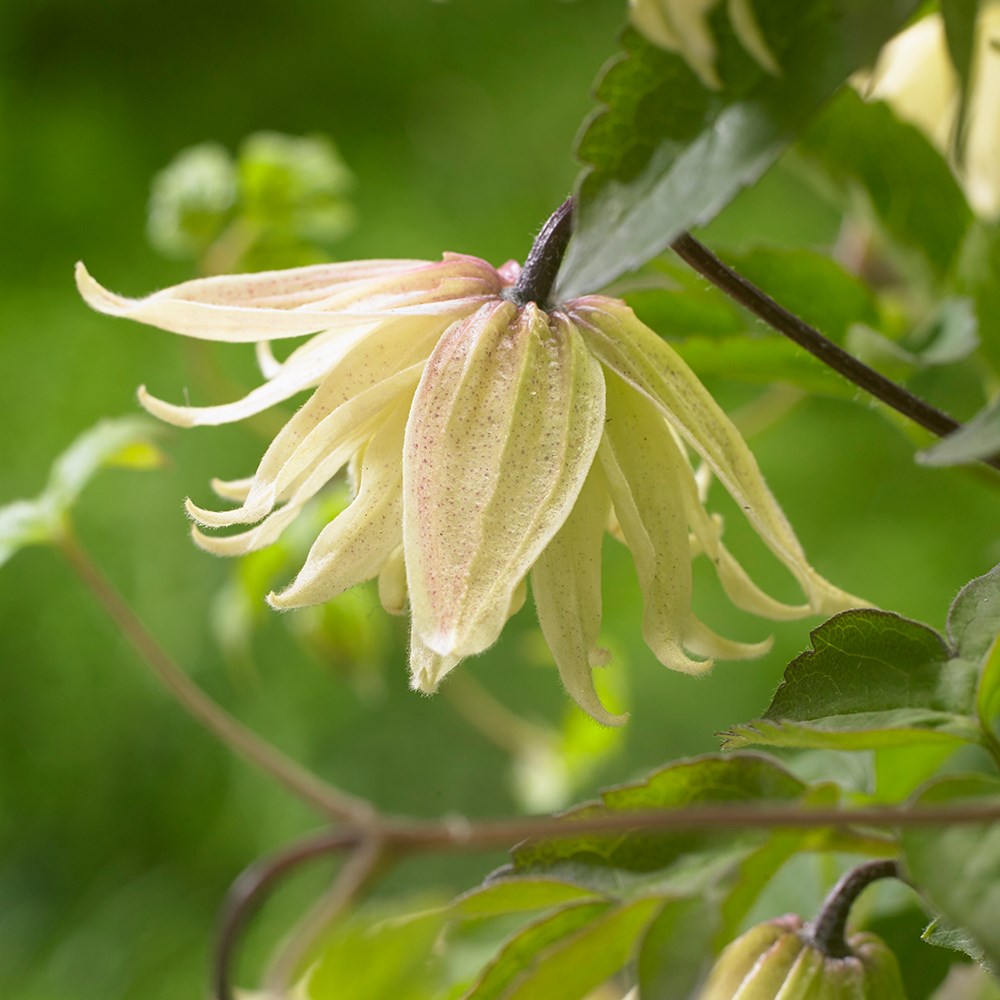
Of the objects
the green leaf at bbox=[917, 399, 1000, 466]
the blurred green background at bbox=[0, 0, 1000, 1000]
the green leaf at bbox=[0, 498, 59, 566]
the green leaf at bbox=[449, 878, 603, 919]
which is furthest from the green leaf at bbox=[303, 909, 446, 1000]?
the blurred green background at bbox=[0, 0, 1000, 1000]

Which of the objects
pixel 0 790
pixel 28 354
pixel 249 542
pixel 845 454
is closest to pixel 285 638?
pixel 0 790

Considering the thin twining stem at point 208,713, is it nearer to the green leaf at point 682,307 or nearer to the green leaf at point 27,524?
the green leaf at point 27,524

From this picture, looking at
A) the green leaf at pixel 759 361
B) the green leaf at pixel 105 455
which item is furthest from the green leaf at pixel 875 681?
the green leaf at pixel 105 455

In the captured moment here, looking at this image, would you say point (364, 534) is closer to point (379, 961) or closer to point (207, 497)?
point (379, 961)

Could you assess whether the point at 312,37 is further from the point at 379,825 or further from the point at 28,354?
the point at 379,825

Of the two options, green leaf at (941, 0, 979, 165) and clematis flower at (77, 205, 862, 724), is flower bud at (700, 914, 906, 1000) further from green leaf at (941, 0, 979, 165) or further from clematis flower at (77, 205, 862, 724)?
green leaf at (941, 0, 979, 165)

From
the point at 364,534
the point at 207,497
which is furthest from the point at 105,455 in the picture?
the point at 207,497
